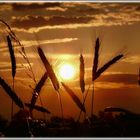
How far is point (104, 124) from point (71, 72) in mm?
405

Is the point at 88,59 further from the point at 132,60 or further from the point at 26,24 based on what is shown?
the point at 26,24

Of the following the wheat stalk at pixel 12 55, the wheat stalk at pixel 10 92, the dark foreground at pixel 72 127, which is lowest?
the dark foreground at pixel 72 127

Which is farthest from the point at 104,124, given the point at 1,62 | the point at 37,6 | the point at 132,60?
the point at 37,6

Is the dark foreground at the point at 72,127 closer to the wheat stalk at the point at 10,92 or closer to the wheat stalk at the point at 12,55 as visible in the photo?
the wheat stalk at the point at 10,92

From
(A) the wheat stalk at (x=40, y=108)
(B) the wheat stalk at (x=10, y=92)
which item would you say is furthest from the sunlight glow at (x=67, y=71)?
(B) the wheat stalk at (x=10, y=92)

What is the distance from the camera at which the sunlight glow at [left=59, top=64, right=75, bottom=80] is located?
1765mm

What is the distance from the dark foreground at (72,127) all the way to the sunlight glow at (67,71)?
0.31 metres

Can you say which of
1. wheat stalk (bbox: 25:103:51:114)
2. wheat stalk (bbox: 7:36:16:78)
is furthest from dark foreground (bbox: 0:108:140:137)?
wheat stalk (bbox: 7:36:16:78)

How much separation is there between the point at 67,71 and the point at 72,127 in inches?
16.6

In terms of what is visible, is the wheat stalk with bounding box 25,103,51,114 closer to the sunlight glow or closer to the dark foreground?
the dark foreground

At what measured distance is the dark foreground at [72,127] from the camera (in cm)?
142

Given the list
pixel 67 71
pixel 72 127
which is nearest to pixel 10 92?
pixel 72 127

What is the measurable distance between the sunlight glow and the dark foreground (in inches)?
→ 12.0

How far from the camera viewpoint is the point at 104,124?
149 cm
